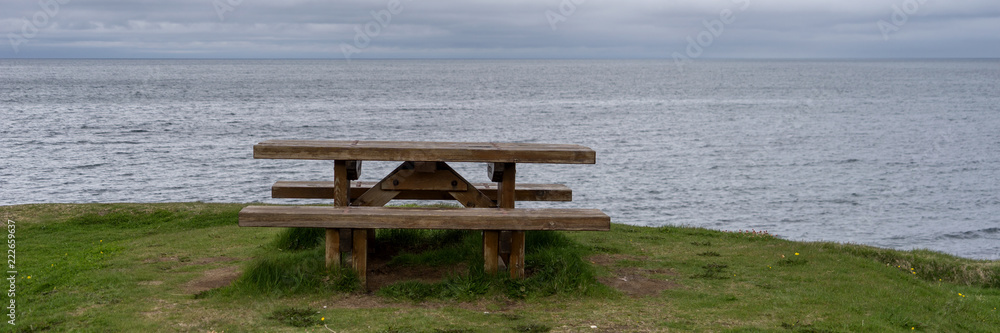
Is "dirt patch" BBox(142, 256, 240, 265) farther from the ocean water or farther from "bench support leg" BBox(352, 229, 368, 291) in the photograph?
the ocean water

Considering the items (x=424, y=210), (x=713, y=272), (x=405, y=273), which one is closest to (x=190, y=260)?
(x=405, y=273)

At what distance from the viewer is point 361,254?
7.68 metres

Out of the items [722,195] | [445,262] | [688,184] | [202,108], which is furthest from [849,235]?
[202,108]

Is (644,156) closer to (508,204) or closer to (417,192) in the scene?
(417,192)

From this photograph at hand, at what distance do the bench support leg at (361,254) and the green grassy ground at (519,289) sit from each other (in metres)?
0.12

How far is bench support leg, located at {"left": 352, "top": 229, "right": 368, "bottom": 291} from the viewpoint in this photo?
765 cm

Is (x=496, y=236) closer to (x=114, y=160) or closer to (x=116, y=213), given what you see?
(x=116, y=213)

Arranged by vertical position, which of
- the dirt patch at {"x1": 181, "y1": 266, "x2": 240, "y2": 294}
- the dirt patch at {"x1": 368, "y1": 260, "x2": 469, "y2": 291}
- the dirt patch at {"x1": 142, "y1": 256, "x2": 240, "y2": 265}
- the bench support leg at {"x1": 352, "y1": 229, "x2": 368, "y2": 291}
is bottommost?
the dirt patch at {"x1": 142, "y1": 256, "x2": 240, "y2": 265}

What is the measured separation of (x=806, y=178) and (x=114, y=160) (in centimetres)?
2956

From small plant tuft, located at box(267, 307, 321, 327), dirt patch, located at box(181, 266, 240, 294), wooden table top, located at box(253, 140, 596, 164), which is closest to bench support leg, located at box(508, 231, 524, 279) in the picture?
wooden table top, located at box(253, 140, 596, 164)

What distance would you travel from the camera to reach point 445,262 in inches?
342

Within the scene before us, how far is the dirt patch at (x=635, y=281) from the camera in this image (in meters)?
7.91

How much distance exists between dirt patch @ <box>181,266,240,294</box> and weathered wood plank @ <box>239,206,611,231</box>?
1051 mm

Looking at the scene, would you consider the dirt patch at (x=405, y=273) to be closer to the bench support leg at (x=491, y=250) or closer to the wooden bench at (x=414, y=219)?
the bench support leg at (x=491, y=250)
